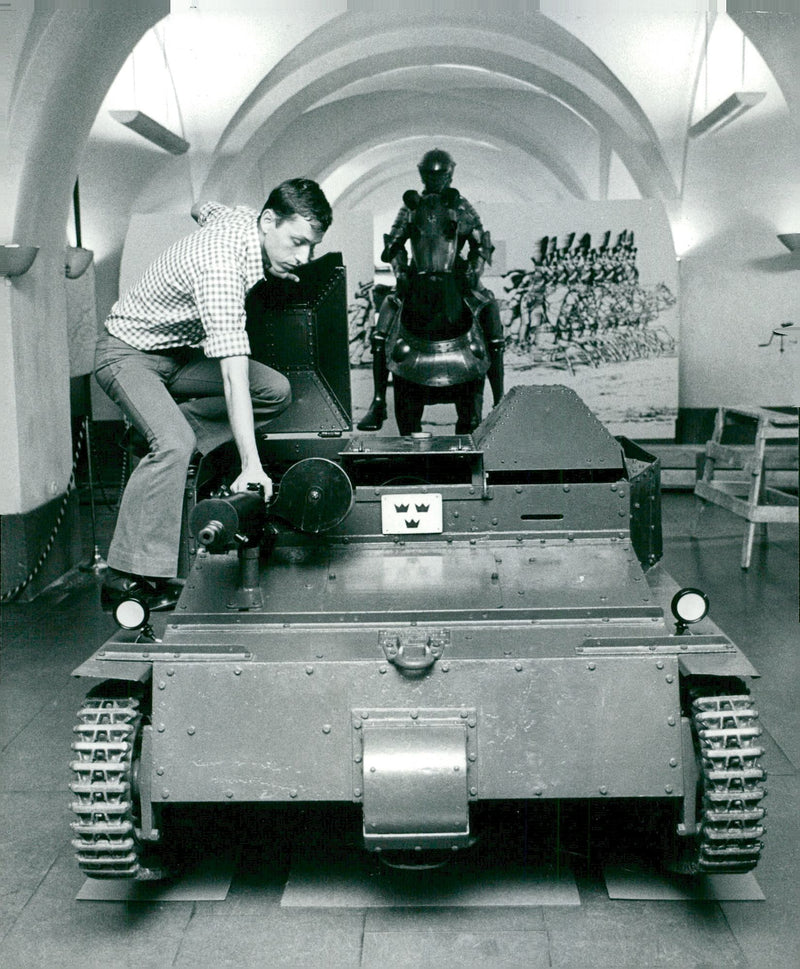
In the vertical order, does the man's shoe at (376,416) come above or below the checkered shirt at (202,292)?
below

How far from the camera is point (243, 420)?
3639 millimetres

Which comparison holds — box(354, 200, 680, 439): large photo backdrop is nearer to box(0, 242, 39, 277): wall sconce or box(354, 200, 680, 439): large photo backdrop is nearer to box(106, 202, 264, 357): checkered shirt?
box(0, 242, 39, 277): wall sconce

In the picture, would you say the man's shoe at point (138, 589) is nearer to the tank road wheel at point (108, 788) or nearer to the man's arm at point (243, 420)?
the man's arm at point (243, 420)

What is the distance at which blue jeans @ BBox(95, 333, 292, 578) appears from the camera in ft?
12.5

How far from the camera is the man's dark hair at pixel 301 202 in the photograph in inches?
146

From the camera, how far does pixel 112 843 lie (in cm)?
312

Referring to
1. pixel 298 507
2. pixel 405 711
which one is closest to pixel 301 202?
pixel 298 507

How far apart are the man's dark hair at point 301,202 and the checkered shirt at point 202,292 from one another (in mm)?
135

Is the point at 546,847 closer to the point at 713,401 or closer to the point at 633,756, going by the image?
the point at 633,756

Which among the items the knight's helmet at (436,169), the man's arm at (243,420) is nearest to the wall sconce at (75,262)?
the knight's helmet at (436,169)

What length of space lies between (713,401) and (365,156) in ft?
30.8

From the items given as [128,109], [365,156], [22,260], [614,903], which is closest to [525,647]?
[614,903]

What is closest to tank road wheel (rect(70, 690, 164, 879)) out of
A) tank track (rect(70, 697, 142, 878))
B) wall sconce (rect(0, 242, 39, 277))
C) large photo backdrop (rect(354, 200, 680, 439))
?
tank track (rect(70, 697, 142, 878))

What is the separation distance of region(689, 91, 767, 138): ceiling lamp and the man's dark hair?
8.47 meters
